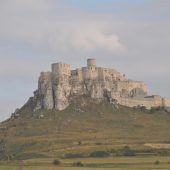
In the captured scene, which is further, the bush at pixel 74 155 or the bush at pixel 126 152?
the bush at pixel 74 155

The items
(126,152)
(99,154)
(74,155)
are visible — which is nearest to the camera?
(99,154)

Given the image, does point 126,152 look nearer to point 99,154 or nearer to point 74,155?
point 99,154

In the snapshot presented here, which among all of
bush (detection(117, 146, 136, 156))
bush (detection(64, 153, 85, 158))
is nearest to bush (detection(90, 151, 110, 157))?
bush (detection(64, 153, 85, 158))

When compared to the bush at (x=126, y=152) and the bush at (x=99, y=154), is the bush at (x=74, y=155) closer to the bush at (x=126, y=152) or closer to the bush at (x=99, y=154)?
the bush at (x=99, y=154)

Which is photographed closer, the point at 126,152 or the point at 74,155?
the point at 126,152

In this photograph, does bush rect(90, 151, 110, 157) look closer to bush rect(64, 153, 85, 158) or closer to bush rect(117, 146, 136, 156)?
bush rect(64, 153, 85, 158)

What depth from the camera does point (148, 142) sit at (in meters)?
198

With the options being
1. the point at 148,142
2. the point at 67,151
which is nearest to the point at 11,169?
the point at 67,151

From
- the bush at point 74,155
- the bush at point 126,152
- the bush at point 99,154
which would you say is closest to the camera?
the bush at point 126,152

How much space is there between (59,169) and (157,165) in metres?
23.8

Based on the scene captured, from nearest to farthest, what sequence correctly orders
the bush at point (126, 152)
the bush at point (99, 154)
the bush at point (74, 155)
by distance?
the bush at point (126, 152) → the bush at point (99, 154) → the bush at point (74, 155)

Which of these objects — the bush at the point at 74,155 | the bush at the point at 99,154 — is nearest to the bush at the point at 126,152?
the bush at the point at 99,154

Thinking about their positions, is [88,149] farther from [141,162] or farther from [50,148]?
[141,162]

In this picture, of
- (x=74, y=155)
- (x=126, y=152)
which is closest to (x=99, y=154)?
(x=126, y=152)
